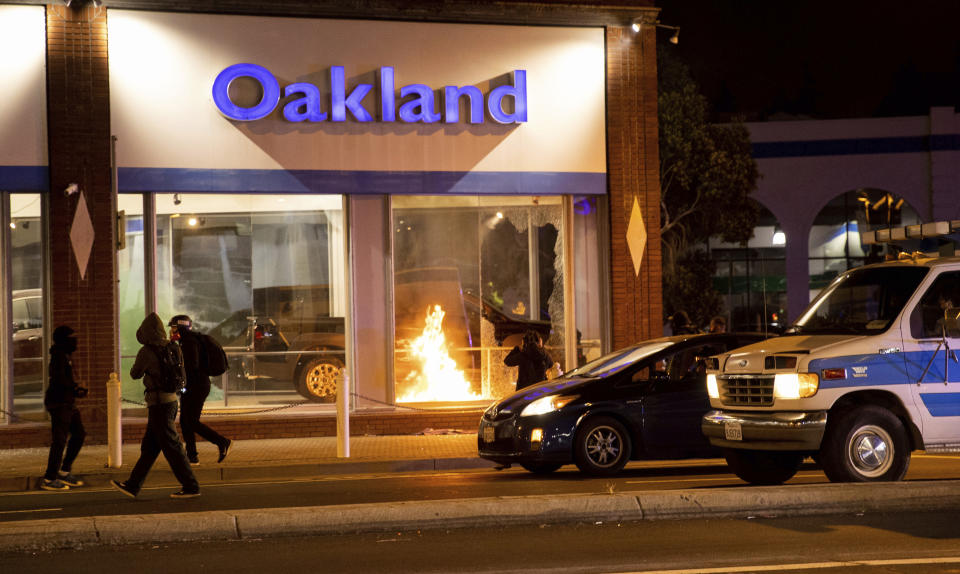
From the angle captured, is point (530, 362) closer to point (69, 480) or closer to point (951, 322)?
point (69, 480)

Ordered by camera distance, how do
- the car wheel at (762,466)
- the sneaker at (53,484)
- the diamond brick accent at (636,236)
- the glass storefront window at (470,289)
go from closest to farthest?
the car wheel at (762,466), the sneaker at (53,484), the glass storefront window at (470,289), the diamond brick accent at (636,236)

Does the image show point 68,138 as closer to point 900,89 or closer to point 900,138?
point 900,138

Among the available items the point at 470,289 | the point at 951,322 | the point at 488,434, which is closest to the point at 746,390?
the point at 951,322

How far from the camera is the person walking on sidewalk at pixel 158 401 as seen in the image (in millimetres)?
11188

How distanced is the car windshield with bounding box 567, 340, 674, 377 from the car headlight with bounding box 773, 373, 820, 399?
2.98m

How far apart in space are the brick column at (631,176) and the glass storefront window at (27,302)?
900 centimetres

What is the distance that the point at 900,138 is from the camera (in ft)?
135

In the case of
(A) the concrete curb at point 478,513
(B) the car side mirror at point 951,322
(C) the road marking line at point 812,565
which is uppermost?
(B) the car side mirror at point 951,322

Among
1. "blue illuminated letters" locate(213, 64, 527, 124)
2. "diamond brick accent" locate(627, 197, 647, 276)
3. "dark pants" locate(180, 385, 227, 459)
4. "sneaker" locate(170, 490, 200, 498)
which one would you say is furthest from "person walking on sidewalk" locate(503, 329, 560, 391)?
"sneaker" locate(170, 490, 200, 498)

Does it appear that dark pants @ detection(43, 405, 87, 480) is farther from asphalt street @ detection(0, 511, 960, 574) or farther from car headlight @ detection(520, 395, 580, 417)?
car headlight @ detection(520, 395, 580, 417)

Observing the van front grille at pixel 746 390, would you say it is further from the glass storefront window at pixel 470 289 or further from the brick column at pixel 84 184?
the brick column at pixel 84 184

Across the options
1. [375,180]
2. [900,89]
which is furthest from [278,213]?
[900,89]

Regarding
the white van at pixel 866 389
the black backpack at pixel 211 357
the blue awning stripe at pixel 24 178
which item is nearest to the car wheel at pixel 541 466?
the white van at pixel 866 389

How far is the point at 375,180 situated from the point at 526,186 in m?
2.44
